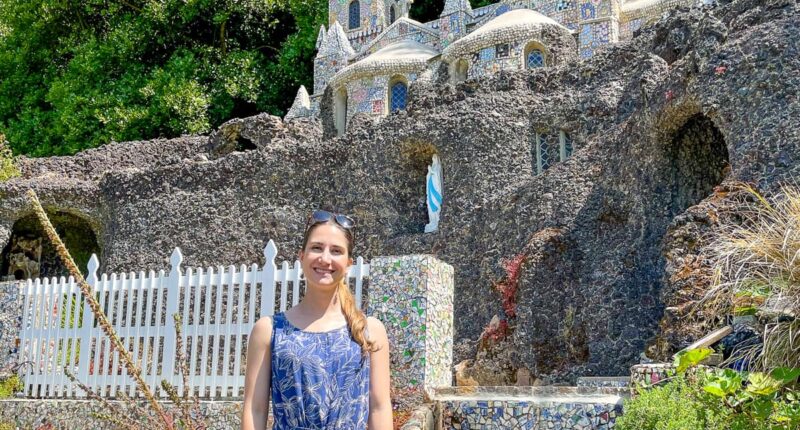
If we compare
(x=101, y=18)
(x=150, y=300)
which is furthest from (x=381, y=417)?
(x=101, y=18)

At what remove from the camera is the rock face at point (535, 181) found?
9.30 meters

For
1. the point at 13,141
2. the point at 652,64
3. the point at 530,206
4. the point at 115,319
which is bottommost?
the point at 115,319

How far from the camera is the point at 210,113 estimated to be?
31359 millimetres

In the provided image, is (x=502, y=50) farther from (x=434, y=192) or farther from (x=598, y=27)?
(x=434, y=192)

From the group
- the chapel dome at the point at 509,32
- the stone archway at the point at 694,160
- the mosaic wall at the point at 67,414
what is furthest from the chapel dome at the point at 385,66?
the mosaic wall at the point at 67,414

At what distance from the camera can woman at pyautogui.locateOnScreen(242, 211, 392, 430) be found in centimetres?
376

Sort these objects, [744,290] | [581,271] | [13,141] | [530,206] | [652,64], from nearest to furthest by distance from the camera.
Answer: [744,290], [581,271], [652,64], [530,206], [13,141]

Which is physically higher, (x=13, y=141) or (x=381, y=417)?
(x=13, y=141)

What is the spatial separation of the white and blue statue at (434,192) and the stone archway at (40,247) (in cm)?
941

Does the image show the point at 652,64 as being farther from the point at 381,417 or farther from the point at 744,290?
the point at 381,417

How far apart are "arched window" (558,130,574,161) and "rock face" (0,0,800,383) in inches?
6.7

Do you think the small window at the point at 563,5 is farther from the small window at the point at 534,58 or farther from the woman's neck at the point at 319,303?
the woman's neck at the point at 319,303

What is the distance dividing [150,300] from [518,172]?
693 cm

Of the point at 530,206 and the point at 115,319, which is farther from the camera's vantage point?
the point at 530,206
